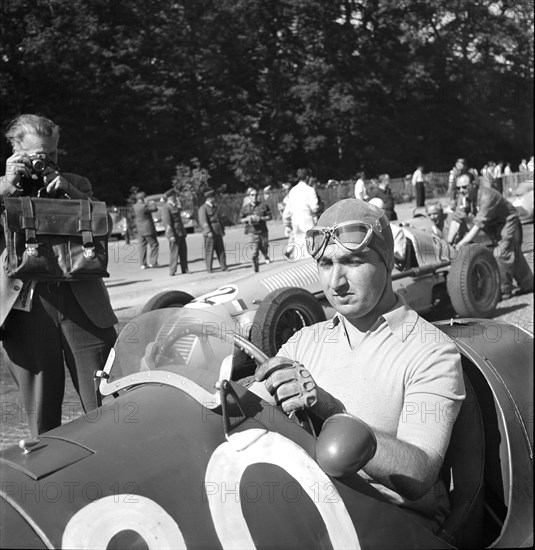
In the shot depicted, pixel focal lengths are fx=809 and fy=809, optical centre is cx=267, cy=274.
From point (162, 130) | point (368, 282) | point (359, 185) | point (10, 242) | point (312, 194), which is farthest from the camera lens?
point (162, 130)

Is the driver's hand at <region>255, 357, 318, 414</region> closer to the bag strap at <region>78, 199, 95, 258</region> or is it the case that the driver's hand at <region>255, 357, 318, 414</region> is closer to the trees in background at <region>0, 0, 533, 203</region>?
the bag strap at <region>78, 199, 95, 258</region>

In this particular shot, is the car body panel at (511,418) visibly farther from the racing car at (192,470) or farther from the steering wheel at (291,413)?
the steering wheel at (291,413)

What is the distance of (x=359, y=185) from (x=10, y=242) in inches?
712

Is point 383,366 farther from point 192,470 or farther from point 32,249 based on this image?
point 32,249

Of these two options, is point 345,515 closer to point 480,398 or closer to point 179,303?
point 480,398

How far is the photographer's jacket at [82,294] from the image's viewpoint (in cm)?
341

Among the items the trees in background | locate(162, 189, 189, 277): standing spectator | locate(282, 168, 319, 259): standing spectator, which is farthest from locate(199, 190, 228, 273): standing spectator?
the trees in background

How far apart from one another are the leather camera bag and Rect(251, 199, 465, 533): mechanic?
3.84ft

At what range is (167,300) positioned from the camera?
6832mm

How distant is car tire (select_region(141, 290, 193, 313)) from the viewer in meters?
6.68

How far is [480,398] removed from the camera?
9.68ft

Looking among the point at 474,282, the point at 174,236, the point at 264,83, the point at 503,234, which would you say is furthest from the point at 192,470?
the point at 264,83

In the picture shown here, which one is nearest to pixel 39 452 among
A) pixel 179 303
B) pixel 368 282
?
pixel 368 282

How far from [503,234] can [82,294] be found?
7.54 m
